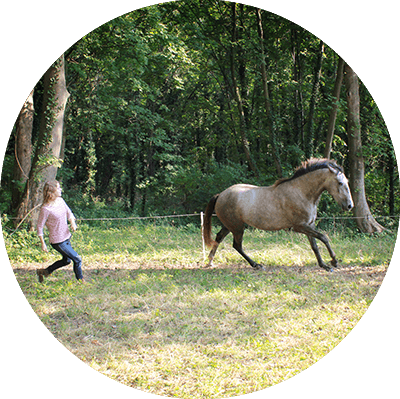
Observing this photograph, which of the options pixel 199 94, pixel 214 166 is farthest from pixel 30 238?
pixel 199 94

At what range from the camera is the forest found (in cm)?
961

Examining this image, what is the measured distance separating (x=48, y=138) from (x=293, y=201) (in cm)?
586

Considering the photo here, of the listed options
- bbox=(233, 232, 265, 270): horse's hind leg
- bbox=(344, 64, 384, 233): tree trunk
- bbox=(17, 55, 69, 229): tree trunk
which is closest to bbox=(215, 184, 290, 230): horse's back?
bbox=(233, 232, 265, 270): horse's hind leg

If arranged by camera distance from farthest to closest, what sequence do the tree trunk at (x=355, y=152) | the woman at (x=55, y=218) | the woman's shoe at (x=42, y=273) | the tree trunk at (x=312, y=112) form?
1. the tree trunk at (x=312, y=112)
2. the tree trunk at (x=355, y=152)
3. the woman's shoe at (x=42, y=273)
4. the woman at (x=55, y=218)

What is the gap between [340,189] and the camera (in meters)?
5.98

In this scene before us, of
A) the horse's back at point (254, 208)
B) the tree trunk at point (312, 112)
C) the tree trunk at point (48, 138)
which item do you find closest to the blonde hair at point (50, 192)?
the tree trunk at point (48, 138)

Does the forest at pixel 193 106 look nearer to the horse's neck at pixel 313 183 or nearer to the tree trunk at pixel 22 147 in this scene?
the tree trunk at pixel 22 147

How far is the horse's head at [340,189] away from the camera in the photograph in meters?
5.94

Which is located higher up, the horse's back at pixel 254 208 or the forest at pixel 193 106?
the forest at pixel 193 106

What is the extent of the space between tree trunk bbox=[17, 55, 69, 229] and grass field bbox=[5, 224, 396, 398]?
1.02 m

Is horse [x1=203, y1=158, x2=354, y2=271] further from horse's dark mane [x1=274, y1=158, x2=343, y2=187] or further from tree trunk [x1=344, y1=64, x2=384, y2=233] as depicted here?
tree trunk [x1=344, y1=64, x2=384, y2=233]

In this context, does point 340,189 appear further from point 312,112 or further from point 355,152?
point 312,112

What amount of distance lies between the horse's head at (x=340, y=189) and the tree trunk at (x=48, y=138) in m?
6.07

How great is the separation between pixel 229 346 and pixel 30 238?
6.03 metres
